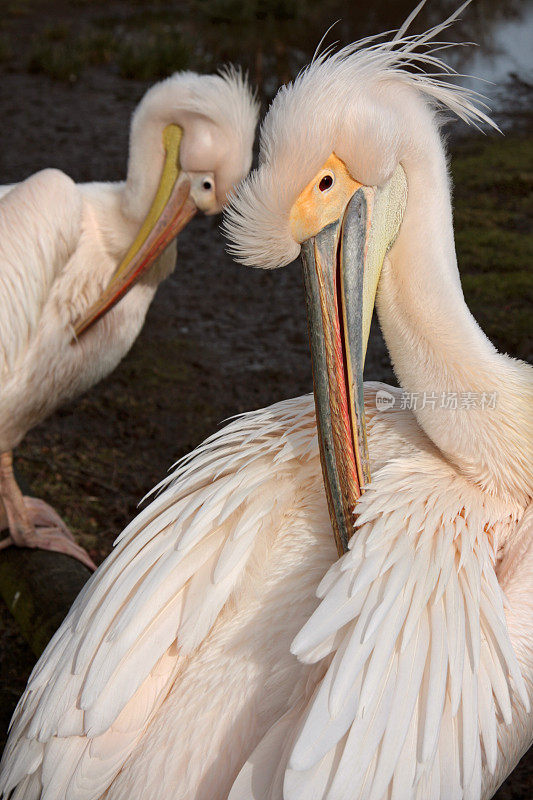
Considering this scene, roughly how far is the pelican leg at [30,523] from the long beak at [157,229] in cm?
55

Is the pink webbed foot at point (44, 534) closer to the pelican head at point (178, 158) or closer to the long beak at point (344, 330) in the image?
the pelican head at point (178, 158)

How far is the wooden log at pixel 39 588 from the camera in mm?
2527

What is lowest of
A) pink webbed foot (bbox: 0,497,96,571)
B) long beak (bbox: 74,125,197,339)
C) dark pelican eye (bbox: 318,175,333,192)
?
pink webbed foot (bbox: 0,497,96,571)

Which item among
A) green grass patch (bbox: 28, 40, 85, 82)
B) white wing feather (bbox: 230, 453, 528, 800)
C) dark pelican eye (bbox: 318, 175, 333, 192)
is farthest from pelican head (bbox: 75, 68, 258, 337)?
green grass patch (bbox: 28, 40, 85, 82)

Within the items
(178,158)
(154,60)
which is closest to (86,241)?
(178,158)

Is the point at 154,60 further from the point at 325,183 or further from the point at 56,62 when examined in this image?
the point at 325,183

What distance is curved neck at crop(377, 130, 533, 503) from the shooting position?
1749 millimetres

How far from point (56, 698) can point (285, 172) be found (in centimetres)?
100

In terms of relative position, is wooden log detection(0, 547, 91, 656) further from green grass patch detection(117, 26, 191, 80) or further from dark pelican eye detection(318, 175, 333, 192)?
green grass patch detection(117, 26, 191, 80)

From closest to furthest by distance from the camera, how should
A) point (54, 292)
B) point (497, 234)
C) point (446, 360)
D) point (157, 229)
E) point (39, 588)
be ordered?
point (446, 360) < point (39, 588) < point (54, 292) < point (157, 229) < point (497, 234)

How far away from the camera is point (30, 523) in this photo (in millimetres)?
2939

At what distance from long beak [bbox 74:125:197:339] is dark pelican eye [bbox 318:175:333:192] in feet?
5.01

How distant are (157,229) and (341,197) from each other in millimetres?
1597

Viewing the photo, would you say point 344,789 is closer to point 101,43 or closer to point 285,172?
point 285,172
